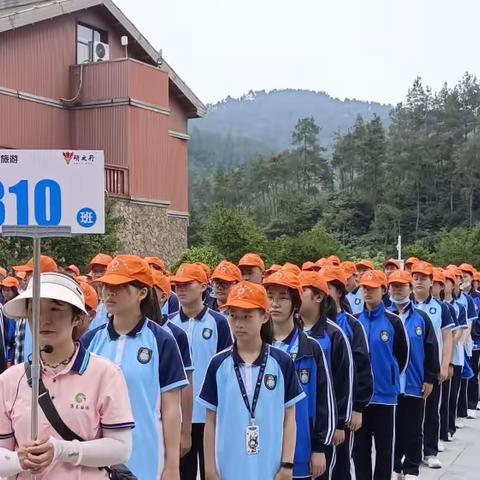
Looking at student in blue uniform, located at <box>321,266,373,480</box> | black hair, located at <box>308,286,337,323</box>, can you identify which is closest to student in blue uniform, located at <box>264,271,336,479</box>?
black hair, located at <box>308,286,337,323</box>

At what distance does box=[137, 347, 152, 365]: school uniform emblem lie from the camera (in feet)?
13.9

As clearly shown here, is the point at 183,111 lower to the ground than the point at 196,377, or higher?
higher

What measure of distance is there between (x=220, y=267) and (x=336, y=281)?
1.30m

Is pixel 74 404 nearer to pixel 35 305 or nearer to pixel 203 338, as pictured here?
pixel 35 305

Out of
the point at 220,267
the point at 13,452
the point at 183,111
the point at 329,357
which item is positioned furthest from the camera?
the point at 183,111

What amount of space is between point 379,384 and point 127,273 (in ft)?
11.3

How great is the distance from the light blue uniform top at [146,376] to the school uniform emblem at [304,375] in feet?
3.01

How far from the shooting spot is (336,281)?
6.55 metres

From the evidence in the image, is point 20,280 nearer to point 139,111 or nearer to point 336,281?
point 336,281

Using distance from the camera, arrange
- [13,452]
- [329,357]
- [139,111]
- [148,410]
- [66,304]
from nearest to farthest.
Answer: [13,452], [66,304], [148,410], [329,357], [139,111]

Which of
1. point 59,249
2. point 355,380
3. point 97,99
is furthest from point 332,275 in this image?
point 97,99

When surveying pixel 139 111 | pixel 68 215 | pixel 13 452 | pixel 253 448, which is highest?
pixel 139 111

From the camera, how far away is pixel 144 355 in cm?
425

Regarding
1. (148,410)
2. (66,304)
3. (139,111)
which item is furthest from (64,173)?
(139,111)
